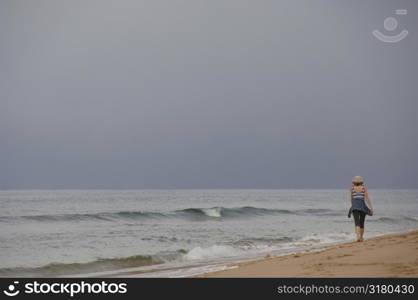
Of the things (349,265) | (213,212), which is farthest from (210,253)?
(213,212)

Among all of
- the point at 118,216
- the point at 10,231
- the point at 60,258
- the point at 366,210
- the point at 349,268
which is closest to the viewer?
the point at 349,268

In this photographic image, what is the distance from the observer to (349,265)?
29.6 feet

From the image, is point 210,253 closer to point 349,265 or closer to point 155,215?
point 349,265

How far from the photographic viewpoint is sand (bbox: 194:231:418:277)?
8.17m

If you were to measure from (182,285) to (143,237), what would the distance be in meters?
15.7

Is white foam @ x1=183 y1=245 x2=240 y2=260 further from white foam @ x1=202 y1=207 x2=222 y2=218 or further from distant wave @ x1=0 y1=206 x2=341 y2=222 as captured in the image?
white foam @ x1=202 y1=207 x2=222 y2=218

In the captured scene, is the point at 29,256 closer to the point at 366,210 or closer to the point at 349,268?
the point at 366,210

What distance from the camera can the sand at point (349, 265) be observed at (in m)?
8.17

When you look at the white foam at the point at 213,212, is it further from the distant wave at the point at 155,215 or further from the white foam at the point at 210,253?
the white foam at the point at 210,253

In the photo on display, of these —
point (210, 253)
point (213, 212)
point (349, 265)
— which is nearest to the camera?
point (349, 265)

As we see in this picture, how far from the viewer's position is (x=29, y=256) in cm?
1644

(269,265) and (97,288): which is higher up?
(269,265)

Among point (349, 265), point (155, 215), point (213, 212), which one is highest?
point (213, 212)

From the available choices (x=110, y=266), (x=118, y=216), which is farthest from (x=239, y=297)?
(x=118, y=216)
